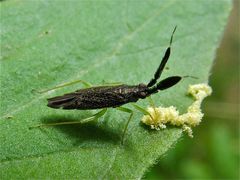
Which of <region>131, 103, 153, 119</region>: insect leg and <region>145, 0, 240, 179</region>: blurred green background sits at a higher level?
<region>131, 103, 153, 119</region>: insect leg

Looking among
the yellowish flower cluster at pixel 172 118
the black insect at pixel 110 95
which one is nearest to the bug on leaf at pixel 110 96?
the black insect at pixel 110 95

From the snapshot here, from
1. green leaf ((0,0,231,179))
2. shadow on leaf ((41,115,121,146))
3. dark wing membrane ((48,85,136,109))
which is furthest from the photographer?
dark wing membrane ((48,85,136,109))

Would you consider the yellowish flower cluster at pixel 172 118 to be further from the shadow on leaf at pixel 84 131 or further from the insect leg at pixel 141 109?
the shadow on leaf at pixel 84 131

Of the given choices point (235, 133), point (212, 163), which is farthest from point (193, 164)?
point (235, 133)

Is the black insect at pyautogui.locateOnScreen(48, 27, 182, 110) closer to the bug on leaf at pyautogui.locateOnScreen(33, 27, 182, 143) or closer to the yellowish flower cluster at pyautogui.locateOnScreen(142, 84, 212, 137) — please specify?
the bug on leaf at pyautogui.locateOnScreen(33, 27, 182, 143)

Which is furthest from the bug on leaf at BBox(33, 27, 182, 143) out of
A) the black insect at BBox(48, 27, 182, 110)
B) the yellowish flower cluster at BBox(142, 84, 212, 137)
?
the yellowish flower cluster at BBox(142, 84, 212, 137)

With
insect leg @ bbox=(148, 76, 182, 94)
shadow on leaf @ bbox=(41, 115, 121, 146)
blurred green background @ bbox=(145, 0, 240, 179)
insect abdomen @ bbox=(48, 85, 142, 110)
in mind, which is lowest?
blurred green background @ bbox=(145, 0, 240, 179)
